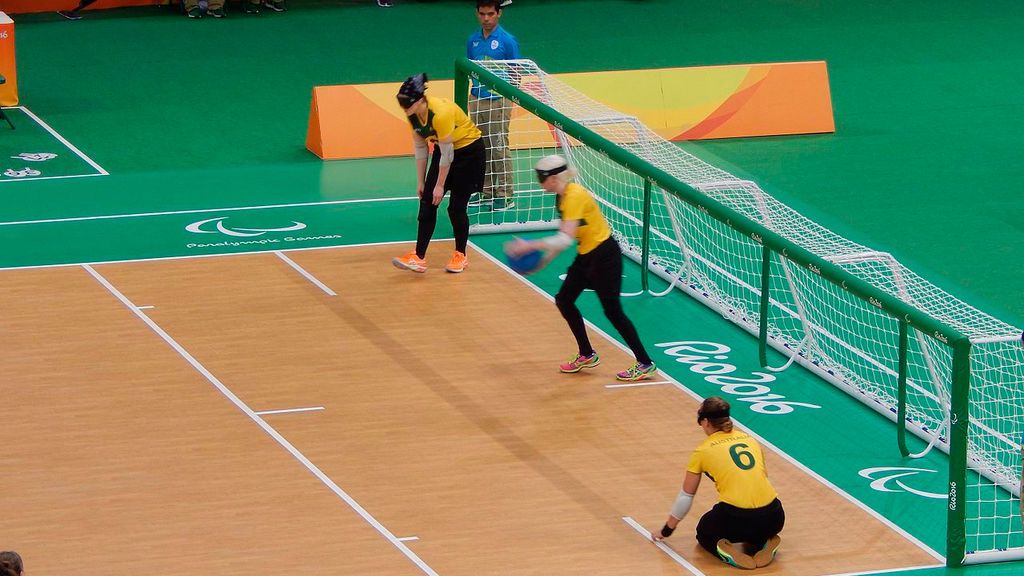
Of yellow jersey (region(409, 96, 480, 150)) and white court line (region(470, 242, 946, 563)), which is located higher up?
yellow jersey (region(409, 96, 480, 150))

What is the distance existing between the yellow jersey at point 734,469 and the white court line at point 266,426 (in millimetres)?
1920

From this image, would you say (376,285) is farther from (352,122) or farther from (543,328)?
(352,122)

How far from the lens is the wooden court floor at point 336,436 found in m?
11.9

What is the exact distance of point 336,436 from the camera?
45.3 ft

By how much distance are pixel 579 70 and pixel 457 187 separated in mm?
8983

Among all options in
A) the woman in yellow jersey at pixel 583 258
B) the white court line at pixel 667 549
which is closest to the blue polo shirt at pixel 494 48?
the woman in yellow jersey at pixel 583 258

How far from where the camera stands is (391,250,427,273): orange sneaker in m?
17.6

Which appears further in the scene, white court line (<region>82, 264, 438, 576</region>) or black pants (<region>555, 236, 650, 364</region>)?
black pants (<region>555, 236, 650, 364</region>)

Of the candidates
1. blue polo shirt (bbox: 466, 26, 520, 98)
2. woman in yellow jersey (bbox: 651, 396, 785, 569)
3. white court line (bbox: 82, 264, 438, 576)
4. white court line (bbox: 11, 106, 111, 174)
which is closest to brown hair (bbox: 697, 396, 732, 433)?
woman in yellow jersey (bbox: 651, 396, 785, 569)

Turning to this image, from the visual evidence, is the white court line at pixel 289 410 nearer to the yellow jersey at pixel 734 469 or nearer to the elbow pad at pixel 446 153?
the elbow pad at pixel 446 153

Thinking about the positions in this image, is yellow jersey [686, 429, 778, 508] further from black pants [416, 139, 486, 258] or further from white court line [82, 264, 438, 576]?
black pants [416, 139, 486, 258]

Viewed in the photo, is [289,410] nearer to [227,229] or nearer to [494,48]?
[227,229]

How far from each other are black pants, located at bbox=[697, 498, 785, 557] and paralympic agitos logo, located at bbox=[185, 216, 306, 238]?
28.0ft

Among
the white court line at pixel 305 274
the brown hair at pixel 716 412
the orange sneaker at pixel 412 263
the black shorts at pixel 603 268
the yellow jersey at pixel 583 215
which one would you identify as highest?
the yellow jersey at pixel 583 215
